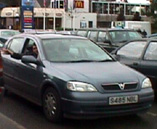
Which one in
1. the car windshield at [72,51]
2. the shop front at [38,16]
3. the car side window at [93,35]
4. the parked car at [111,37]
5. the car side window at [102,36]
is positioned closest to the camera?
the car windshield at [72,51]

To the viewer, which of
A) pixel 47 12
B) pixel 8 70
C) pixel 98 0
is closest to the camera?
pixel 8 70

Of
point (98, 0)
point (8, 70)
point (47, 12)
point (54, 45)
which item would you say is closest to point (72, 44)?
point (54, 45)

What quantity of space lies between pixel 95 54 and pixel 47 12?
184ft

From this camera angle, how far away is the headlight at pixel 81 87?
18.4ft

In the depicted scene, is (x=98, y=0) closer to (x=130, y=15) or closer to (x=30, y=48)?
(x=130, y=15)

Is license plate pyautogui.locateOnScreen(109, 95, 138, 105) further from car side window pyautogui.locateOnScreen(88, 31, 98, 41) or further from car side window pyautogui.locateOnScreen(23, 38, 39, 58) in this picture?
car side window pyautogui.locateOnScreen(88, 31, 98, 41)

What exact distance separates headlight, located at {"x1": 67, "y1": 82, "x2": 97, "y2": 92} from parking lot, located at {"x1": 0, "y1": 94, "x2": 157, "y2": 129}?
2.22 ft

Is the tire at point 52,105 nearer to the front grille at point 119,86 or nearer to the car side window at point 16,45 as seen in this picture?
the front grille at point 119,86

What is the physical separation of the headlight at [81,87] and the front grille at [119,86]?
0.67 feet

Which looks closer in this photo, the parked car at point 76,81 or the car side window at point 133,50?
the parked car at point 76,81

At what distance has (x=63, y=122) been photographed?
604cm

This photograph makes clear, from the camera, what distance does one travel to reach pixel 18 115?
661 cm

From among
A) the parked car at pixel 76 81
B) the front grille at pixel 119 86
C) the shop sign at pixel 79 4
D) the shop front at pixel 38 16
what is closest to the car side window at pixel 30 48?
the parked car at pixel 76 81

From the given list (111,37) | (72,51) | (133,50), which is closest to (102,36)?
(111,37)
